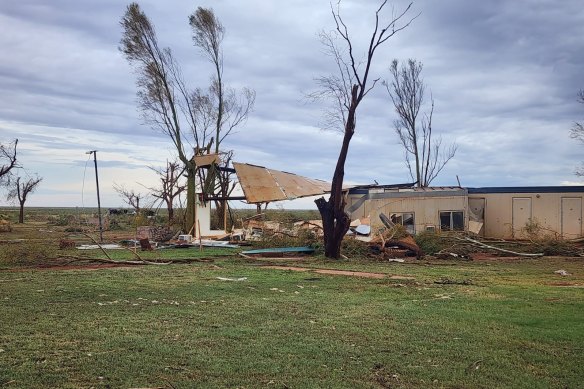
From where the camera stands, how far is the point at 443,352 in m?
6.24

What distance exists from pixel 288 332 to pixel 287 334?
126mm

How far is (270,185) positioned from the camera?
3047 centimetres

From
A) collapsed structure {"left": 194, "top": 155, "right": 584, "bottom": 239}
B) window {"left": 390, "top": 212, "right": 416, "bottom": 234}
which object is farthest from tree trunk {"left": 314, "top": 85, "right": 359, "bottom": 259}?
window {"left": 390, "top": 212, "right": 416, "bottom": 234}

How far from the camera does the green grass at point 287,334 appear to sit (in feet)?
17.3

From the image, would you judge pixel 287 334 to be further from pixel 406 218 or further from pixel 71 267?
pixel 406 218

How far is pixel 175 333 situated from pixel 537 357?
418 cm

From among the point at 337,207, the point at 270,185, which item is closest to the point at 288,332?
the point at 337,207

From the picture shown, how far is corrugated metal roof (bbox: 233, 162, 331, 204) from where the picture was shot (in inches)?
1148

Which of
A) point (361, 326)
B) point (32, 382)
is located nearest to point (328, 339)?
point (361, 326)

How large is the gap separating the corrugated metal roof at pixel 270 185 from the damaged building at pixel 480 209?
9.38 feet

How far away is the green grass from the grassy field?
0.7 inches


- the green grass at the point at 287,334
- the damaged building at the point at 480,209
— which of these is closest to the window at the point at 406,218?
the damaged building at the point at 480,209

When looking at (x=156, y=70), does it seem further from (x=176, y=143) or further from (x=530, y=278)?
(x=530, y=278)

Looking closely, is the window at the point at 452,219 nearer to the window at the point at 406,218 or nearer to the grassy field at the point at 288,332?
the window at the point at 406,218
